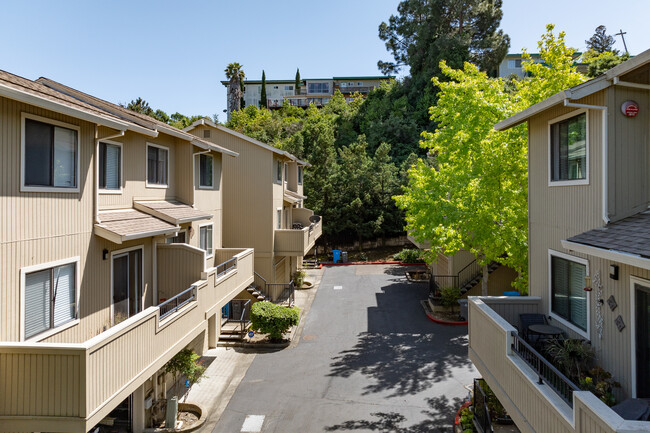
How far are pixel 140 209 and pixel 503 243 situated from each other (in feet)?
39.7

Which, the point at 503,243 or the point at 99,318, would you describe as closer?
the point at 99,318

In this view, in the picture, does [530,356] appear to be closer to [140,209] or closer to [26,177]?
[26,177]

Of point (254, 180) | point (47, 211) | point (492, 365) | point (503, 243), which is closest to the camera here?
point (47, 211)

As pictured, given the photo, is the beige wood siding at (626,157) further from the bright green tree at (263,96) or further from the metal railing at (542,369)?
the bright green tree at (263,96)

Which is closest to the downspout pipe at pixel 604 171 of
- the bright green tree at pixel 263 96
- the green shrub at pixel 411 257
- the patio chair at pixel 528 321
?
the patio chair at pixel 528 321

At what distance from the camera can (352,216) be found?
1512 inches

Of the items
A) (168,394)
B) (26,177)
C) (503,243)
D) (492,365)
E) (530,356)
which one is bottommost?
(168,394)

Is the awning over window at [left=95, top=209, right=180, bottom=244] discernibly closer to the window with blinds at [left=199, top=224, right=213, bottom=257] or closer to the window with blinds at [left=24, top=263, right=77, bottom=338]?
the window with blinds at [left=24, top=263, right=77, bottom=338]

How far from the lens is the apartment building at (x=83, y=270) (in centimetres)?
647

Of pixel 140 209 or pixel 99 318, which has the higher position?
pixel 140 209

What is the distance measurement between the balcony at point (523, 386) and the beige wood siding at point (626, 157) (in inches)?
119

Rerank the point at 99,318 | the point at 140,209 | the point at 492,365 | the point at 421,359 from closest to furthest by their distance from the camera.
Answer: the point at 492,365 < the point at 99,318 < the point at 140,209 < the point at 421,359

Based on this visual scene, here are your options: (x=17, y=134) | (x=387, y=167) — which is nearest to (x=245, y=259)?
(x=17, y=134)

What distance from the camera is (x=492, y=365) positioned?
846 centimetres
